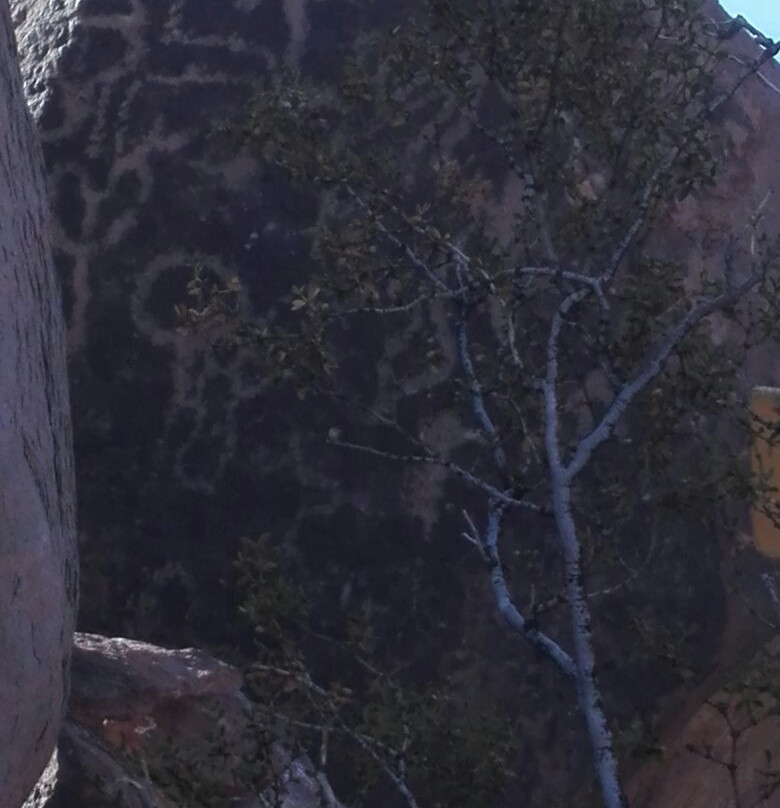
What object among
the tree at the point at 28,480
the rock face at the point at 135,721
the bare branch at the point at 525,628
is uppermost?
the tree at the point at 28,480

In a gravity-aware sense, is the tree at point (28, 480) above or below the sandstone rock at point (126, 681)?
above

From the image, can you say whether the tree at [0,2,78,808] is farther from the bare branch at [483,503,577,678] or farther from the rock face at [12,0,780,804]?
the rock face at [12,0,780,804]

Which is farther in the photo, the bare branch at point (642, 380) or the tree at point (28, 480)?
the bare branch at point (642, 380)

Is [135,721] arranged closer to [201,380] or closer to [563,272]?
[201,380]

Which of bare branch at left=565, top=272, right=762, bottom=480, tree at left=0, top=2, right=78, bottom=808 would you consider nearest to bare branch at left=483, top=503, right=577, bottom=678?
bare branch at left=565, top=272, right=762, bottom=480

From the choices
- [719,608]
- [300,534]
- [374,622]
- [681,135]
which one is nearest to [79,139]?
[300,534]

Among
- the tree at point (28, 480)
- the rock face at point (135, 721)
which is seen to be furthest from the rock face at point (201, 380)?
the tree at point (28, 480)

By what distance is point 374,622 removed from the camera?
4355 millimetres

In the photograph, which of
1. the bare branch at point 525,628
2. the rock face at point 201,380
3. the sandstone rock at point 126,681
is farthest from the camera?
the rock face at point 201,380

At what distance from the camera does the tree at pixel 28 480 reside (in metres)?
2.80

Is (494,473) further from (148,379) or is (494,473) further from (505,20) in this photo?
(505,20)

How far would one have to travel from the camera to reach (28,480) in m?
2.88

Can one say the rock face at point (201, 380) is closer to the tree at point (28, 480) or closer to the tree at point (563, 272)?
the tree at point (563, 272)

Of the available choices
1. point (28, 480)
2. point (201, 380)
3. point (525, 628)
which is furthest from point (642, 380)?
point (201, 380)
